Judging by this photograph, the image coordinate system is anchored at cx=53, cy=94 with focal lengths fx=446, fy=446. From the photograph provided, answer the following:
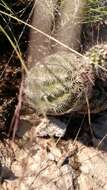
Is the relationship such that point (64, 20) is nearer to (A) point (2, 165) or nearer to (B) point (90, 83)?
(B) point (90, 83)

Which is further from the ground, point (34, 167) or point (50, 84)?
point (50, 84)

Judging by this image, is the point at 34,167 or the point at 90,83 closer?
the point at 90,83

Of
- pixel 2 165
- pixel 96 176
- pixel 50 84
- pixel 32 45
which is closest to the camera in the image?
pixel 50 84

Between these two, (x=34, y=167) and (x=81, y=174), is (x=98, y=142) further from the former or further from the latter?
(x=34, y=167)

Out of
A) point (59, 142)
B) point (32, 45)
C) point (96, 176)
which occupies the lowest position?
point (96, 176)

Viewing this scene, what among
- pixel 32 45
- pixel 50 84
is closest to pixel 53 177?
pixel 50 84

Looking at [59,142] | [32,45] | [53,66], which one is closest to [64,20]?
[32,45]

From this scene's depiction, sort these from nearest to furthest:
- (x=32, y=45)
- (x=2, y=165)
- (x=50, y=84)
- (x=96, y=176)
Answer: (x=50, y=84)
(x=2, y=165)
(x=96, y=176)
(x=32, y=45)
